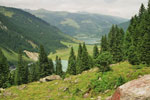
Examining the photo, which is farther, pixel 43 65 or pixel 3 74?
pixel 43 65

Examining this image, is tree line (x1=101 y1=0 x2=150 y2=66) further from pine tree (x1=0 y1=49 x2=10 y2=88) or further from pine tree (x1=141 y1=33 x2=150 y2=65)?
pine tree (x1=0 y1=49 x2=10 y2=88)

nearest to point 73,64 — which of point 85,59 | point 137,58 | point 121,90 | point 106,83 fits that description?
point 85,59

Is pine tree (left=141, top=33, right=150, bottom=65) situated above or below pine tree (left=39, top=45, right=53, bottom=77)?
above

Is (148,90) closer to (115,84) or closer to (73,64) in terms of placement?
(115,84)

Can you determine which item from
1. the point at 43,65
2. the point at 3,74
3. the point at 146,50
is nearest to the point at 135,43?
the point at 146,50

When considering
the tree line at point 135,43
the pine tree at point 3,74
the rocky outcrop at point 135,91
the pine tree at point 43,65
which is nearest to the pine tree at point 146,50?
the tree line at point 135,43

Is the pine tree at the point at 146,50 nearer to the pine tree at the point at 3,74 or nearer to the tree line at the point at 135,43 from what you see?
the tree line at the point at 135,43

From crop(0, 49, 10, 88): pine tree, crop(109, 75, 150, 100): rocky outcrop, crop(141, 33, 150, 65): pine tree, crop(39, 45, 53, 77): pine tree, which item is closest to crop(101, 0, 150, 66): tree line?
crop(141, 33, 150, 65): pine tree

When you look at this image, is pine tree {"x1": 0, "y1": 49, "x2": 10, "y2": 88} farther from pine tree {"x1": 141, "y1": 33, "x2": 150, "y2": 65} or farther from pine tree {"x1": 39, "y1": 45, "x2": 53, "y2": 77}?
pine tree {"x1": 141, "y1": 33, "x2": 150, "y2": 65}

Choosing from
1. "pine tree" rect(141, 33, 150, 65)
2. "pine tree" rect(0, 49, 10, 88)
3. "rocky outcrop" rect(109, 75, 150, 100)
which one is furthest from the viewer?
"pine tree" rect(0, 49, 10, 88)

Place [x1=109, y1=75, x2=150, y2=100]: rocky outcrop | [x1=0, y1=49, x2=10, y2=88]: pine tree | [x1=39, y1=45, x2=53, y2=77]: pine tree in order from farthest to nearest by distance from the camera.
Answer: [x1=39, y1=45, x2=53, y2=77]: pine tree, [x1=0, y1=49, x2=10, y2=88]: pine tree, [x1=109, y1=75, x2=150, y2=100]: rocky outcrop

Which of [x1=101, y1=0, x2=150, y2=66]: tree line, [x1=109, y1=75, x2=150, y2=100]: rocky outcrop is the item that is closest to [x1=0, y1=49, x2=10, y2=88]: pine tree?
[x1=101, y1=0, x2=150, y2=66]: tree line

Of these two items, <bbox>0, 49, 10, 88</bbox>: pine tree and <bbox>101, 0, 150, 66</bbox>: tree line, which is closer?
<bbox>101, 0, 150, 66</bbox>: tree line

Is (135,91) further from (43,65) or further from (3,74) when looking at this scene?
(3,74)
